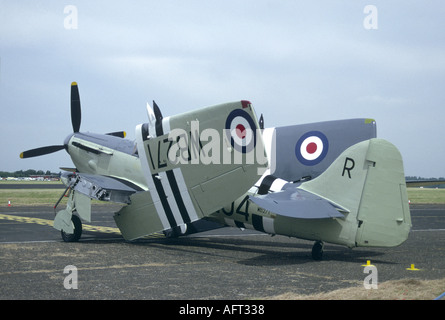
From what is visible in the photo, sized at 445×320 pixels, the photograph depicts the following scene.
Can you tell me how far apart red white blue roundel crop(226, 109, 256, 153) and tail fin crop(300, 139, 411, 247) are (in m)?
2.22

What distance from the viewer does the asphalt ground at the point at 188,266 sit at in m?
8.58

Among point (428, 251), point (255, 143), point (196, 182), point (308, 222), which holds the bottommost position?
point (428, 251)

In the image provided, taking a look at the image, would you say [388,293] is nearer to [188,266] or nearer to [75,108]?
[188,266]

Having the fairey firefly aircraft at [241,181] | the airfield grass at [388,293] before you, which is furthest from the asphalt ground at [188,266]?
the fairey firefly aircraft at [241,181]

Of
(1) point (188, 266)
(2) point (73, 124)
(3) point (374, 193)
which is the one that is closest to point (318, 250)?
(3) point (374, 193)

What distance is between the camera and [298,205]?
37.7 ft

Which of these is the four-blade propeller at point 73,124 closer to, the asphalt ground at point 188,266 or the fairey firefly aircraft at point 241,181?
the fairey firefly aircraft at point 241,181

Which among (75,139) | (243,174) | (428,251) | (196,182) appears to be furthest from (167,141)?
(428,251)

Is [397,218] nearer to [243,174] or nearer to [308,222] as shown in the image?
[308,222]

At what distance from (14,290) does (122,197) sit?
668 cm

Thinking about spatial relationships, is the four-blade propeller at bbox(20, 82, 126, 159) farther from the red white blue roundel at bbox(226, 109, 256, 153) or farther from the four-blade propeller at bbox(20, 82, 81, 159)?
the red white blue roundel at bbox(226, 109, 256, 153)

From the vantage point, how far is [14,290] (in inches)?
333

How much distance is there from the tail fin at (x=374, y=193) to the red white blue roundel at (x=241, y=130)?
222 cm

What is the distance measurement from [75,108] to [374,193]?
37.7 ft
